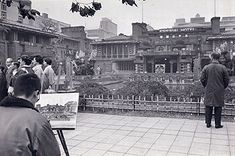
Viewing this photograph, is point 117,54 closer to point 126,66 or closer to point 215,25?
point 126,66

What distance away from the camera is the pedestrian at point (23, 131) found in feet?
6.09

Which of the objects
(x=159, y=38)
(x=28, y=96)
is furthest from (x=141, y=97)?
(x=159, y=38)

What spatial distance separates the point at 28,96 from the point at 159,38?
42.5 meters

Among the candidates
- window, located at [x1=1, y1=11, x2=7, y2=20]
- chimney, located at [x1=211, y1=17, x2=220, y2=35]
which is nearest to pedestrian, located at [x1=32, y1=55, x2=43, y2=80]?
window, located at [x1=1, y1=11, x2=7, y2=20]

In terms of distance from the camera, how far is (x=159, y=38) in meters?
43.5

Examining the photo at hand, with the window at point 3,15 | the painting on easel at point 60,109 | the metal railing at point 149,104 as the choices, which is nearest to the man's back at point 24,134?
the painting on easel at point 60,109

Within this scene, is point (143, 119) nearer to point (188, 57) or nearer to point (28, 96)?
point (28, 96)

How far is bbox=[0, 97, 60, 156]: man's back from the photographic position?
6.08 ft

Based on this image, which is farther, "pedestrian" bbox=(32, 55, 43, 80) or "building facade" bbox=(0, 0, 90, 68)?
"building facade" bbox=(0, 0, 90, 68)

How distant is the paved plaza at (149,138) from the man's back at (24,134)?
332cm

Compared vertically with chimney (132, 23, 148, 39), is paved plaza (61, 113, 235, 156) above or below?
below

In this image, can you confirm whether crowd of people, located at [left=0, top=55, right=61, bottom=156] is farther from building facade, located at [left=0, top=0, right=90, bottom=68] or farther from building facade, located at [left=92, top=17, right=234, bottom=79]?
building facade, located at [left=92, top=17, right=234, bottom=79]

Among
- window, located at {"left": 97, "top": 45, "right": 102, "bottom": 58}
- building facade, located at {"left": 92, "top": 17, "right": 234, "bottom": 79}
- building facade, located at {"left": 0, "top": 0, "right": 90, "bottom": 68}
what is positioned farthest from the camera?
window, located at {"left": 97, "top": 45, "right": 102, "bottom": 58}

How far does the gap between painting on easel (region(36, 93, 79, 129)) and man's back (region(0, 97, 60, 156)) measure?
5.79 feet
